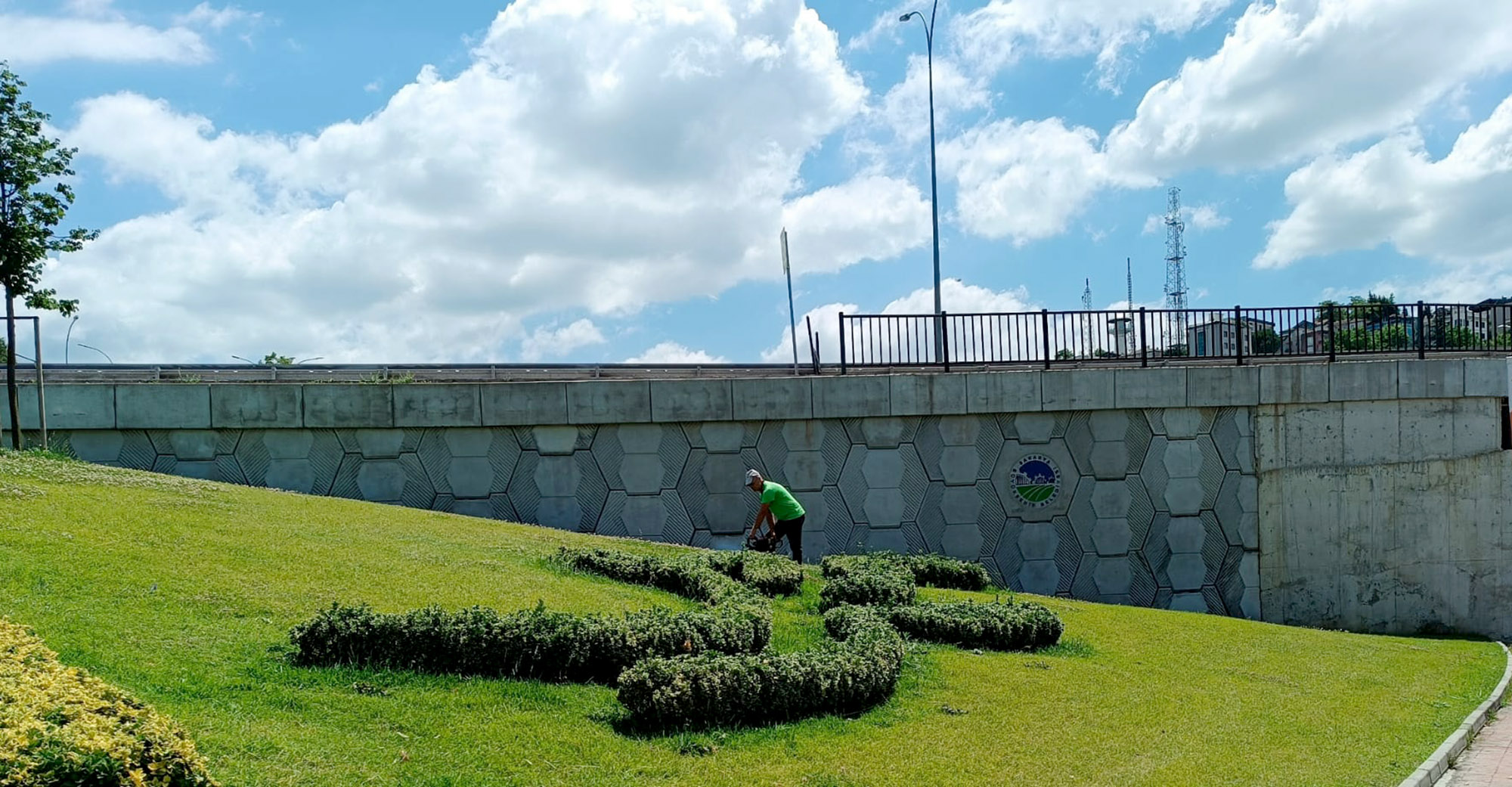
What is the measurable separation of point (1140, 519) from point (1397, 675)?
21.2ft

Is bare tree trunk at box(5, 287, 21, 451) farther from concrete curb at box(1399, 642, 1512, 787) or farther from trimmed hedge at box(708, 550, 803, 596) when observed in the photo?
concrete curb at box(1399, 642, 1512, 787)

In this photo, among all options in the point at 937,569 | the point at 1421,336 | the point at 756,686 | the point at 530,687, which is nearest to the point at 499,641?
the point at 530,687

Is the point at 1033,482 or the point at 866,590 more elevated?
the point at 1033,482

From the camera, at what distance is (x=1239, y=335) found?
1736cm

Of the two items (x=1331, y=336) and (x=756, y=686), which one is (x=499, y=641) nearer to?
(x=756, y=686)

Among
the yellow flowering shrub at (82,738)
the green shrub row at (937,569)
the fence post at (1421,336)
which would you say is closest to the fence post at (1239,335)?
the fence post at (1421,336)

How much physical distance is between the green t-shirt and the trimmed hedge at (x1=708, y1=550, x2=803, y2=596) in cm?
151

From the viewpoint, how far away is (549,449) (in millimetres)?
15062

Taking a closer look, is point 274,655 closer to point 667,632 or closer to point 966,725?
point 667,632

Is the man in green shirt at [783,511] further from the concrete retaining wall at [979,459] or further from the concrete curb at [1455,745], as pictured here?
the concrete curb at [1455,745]

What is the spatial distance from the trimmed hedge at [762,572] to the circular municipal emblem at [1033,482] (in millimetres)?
5939

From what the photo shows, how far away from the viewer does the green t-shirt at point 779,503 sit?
1322 cm

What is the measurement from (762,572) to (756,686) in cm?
424

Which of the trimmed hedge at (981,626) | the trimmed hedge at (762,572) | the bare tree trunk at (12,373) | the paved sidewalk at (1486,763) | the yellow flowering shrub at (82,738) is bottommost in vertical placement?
the paved sidewalk at (1486,763)
